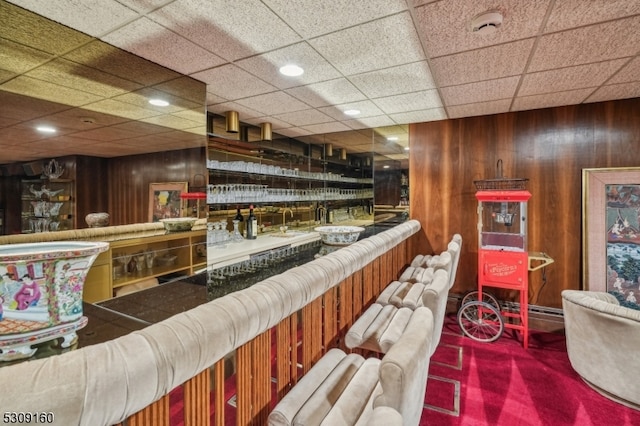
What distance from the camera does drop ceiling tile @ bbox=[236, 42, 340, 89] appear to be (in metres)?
2.19

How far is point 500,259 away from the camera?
3279mm

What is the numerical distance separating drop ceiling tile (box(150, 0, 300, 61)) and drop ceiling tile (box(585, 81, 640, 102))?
9.95 ft

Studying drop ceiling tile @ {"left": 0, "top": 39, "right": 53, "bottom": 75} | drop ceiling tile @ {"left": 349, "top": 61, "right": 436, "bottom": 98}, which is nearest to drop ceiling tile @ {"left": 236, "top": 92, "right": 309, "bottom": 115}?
drop ceiling tile @ {"left": 349, "top": 61, "right": 436, "bottom": 98}

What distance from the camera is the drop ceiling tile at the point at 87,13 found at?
1.62 metres

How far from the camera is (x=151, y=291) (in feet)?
5.41

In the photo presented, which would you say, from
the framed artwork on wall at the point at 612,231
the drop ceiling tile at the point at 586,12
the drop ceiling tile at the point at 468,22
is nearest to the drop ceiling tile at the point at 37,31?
the drop ceiling tile at the point at 468,22

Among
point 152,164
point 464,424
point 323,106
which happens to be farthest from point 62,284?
point 323,106

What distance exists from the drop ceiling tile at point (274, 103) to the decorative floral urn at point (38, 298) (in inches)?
99.3

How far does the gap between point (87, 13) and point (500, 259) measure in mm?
3932

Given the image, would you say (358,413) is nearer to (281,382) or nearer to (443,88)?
(281,382)

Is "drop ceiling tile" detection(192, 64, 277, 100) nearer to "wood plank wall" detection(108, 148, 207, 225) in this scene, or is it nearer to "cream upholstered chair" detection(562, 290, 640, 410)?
"wood plank wall" detection(108, 148, 207, 225)

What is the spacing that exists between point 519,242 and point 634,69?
5.83 ft

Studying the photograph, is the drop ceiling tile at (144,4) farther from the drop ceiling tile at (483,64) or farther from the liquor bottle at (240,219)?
the liquor bottle at (240,219)

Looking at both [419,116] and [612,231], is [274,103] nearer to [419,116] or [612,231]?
[419,116]
